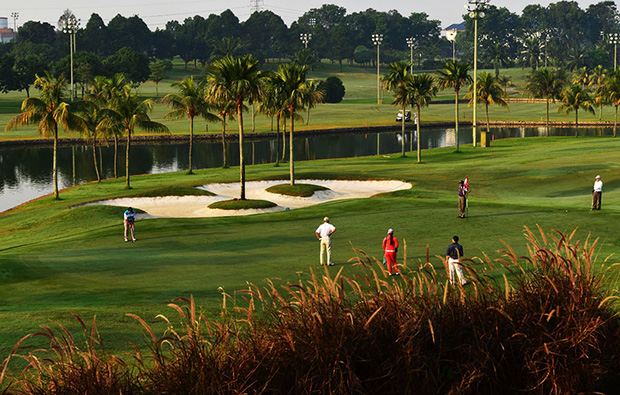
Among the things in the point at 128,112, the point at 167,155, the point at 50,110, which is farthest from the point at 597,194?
the point at 167,155

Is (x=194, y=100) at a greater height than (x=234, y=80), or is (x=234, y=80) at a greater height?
(x=194, y=100)

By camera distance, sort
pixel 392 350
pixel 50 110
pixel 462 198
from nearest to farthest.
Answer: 1. pixel 392 350
2. pixel 462 198
3. pixel 50 110

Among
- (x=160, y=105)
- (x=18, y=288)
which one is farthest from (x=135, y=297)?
(x=160, y=105)

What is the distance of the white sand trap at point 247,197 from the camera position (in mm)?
53844

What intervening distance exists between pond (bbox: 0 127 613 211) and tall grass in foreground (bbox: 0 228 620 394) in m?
68.0

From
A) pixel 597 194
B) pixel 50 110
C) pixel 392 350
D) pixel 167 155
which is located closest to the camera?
pixel 392 350

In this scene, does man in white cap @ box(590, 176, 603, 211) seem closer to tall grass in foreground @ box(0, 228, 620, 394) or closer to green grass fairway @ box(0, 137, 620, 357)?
green grass fairway @ box(0, 137, 620, 357)

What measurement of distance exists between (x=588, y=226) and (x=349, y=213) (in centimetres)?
1399

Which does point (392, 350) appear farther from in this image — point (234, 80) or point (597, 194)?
point (234, 80)

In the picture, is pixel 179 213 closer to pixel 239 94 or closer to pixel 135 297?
pixel 239 94

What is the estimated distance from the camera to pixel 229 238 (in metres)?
36.2

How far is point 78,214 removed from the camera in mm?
51219

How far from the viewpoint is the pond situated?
94062mm

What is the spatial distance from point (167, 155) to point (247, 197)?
6307 centimetres
